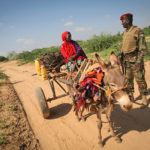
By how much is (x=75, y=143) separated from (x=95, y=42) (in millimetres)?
16772

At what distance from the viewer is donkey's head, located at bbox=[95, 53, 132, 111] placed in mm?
1942

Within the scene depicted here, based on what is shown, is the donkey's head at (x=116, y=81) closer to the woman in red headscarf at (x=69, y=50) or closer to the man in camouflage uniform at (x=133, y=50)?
the man in camouflage uniform at (x=133, y=50)

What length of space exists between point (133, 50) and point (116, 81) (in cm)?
205

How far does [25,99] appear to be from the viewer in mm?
5961

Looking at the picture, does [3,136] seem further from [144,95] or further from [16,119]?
[144,95]

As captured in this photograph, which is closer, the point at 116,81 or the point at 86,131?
the point at 116,81

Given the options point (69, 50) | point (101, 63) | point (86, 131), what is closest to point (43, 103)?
point (86, 131)

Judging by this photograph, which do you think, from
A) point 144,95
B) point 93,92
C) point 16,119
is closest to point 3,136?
point 16,119

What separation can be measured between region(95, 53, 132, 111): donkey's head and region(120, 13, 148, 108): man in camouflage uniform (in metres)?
1.42

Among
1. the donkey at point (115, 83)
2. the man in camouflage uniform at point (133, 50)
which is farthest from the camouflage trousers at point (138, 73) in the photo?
the donkey at point (115, 83)

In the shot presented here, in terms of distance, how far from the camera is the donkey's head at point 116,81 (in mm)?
1942

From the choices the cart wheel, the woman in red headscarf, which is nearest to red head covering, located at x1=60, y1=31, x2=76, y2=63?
the woman in red headscarf

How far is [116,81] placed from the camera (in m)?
2.02

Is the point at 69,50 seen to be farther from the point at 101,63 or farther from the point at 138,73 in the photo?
the point at 138,73
